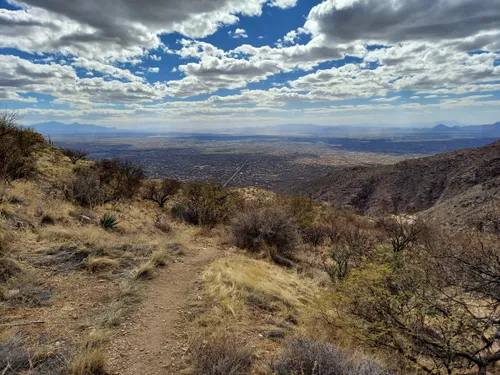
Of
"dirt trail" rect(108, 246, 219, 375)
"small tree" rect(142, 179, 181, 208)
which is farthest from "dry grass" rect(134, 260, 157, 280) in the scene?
"small tree" rect(142, 179, 181, 208)

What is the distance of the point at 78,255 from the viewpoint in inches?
263

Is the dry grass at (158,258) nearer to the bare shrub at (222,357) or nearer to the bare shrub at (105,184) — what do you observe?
the bare shrub at (222,357)

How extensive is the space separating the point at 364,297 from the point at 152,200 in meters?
16.8

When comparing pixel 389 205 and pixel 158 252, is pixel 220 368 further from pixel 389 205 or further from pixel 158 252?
pixel 389 205

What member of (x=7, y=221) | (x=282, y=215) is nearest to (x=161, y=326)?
(x=7, y=221)

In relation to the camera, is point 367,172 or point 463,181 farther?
point 367,172

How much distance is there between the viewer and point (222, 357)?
11.8ft

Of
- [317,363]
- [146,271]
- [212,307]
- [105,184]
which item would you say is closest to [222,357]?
[317,363]

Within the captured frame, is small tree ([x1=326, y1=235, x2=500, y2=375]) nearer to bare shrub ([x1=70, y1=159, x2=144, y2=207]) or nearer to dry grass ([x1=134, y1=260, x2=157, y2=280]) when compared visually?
dry grass ([x1=134, y1=260, x2=157, y2=280])

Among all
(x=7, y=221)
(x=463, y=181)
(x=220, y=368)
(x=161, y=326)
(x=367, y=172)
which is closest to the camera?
(x=220, y=368)

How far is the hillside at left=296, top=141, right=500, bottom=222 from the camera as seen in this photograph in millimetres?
41625

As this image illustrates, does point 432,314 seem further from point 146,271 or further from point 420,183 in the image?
point 420,183

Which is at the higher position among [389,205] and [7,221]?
[7,221]

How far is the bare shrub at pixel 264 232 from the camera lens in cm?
1105
